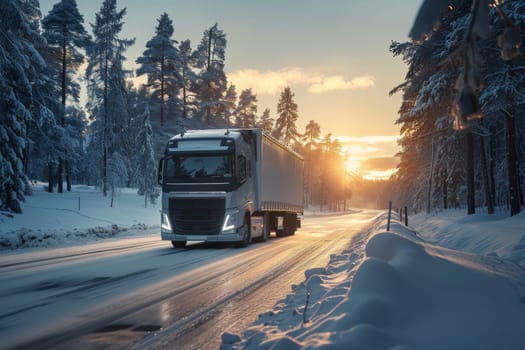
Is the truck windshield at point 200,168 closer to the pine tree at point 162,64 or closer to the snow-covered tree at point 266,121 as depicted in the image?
the pine tree at point 162,64

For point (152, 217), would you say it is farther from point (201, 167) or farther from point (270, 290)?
point (270, 290)

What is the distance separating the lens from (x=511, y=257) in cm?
853

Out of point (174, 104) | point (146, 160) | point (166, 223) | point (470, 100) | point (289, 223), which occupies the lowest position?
point (289, 223)

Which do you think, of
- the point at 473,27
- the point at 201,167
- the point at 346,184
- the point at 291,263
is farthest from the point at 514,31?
the point at 346,184

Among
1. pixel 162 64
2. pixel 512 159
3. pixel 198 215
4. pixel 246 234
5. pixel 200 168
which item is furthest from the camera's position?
pixel 162 64

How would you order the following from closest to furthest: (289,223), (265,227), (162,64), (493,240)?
(493,240) → (265,227) → (289,223) → (162,64)

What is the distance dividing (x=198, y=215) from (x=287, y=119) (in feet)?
180

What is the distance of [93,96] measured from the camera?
124ft

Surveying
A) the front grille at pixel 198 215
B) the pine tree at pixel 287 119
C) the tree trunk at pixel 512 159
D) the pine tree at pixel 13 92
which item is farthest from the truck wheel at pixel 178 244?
the pine tree at pixel 287 119

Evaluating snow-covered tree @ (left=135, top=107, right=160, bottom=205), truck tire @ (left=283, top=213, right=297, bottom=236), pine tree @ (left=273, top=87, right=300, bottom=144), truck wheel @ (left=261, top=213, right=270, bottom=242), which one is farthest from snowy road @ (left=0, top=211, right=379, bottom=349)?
pine tree @ (left=273, top=87, right=300, bottom=144)

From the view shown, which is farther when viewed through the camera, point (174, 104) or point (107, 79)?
point (174, 104)

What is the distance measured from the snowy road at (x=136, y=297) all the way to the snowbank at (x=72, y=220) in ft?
15.0

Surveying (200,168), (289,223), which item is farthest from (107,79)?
(200,168)

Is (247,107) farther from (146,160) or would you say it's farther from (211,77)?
(146,160)
